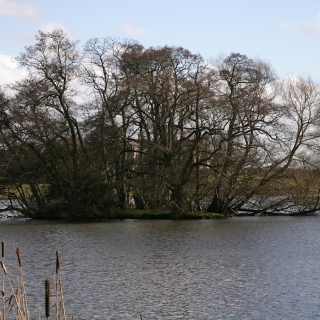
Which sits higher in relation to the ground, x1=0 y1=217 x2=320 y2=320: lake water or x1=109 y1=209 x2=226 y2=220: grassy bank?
x1=109 y1=209 x2=226 y2=220: grassy bank

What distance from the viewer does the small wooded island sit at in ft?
96.9

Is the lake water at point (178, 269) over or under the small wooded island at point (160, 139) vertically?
under

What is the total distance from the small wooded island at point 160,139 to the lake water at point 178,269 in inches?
176

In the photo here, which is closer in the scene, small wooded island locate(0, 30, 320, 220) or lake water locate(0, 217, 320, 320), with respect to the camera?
lake water locate(0, 217, 320, 320)

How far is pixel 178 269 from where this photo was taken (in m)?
14.8

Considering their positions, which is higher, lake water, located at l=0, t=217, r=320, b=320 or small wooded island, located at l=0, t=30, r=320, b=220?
small wooded island, located at l=0, t=30, r=320, b=220

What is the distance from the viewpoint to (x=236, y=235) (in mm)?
22109

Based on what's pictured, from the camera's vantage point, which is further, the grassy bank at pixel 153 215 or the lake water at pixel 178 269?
the grassy bank at pixel 153 215

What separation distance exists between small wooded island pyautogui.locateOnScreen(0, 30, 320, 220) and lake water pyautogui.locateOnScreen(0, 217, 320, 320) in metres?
4.46

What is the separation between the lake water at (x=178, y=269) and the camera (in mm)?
10633

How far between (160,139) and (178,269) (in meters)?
15.9

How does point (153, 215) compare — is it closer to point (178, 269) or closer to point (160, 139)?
point (160, 139)

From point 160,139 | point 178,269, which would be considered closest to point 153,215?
point 160,139

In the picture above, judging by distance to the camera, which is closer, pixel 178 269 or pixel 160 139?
pixel 178 269
